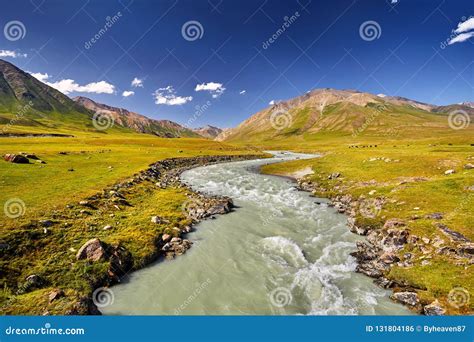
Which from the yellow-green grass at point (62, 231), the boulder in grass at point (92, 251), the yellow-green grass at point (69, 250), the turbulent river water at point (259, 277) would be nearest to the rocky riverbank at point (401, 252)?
the turbulent river water at point (259, 277)

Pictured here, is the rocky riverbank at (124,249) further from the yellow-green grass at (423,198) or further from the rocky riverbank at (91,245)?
the yellow-green grass at (423,198)

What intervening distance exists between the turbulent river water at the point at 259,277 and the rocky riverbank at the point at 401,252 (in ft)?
2.40

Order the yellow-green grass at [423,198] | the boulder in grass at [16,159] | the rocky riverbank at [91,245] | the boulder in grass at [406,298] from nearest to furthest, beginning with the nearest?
the rocky riverbank at [91,245] → the boulder in grass at [406,298] → the yellow-green grass at [423,198] → the boulder in grass at [16,159]

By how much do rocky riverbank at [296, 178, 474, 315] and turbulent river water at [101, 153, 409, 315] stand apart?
0.73 meters

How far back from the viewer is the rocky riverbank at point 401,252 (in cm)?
1570

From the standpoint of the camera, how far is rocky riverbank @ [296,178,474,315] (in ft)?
51.5

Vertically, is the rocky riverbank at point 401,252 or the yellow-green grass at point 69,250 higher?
the rocky riverbank at point 401,252

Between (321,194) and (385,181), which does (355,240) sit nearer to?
(321,194)

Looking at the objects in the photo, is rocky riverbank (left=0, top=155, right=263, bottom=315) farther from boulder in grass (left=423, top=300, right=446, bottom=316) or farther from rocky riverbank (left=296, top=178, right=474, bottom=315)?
boulder in grass (left=423, top=300, right=446, bottom=316)

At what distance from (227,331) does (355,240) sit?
1808cm

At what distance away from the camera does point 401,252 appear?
20.7 m

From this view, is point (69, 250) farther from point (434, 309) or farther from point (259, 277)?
point (434, 309)

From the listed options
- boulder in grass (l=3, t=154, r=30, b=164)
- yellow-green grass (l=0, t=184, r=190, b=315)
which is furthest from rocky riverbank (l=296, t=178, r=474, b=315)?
boulder in grass (l=3, t=154, r=30, b=164)

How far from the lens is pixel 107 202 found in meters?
29.0
